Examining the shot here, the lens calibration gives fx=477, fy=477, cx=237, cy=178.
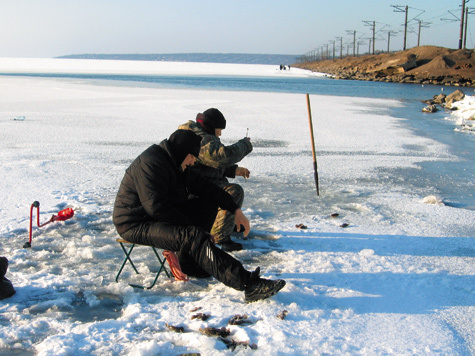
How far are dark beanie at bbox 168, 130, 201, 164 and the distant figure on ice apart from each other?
910mm

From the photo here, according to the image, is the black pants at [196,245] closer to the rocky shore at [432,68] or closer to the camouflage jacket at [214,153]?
the camouflage jacket at [214,153]

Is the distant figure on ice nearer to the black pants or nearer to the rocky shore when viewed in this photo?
the black pants

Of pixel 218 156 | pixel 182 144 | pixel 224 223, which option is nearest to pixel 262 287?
pixel 182 144

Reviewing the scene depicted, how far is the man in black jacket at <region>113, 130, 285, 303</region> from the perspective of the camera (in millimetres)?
3504

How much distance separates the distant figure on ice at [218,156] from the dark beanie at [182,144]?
91cm

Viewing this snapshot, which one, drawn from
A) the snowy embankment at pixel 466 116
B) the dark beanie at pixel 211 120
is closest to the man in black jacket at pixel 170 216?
the dark beanie at pixel 211 120

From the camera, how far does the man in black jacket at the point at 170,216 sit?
138 inches

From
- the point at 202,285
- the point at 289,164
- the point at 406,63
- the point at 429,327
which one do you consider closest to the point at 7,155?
the point at 289,164

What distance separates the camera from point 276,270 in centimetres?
429

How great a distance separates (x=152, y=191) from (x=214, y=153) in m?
1.19

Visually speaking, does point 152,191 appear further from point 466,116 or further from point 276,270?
point 466,116

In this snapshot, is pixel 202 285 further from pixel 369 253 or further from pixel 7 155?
pixel 7 155

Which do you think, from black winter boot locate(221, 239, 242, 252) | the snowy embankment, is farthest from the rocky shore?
black winter boot locate(221, 239, 242, 252)

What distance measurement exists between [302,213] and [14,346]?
3788 millimetres
